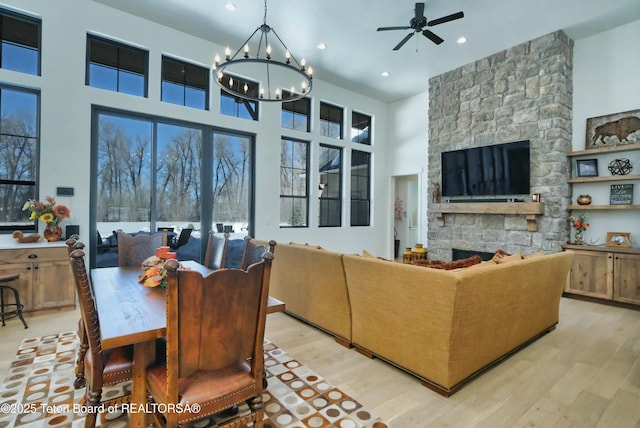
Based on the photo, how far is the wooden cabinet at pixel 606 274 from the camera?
13.6 ft

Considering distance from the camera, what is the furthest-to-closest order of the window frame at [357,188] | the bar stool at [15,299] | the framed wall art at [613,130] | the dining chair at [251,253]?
the window frame at [357,188] → the framed wall art at [613,130] → the bar stool at [15,299] → the dining chair at [251,253]

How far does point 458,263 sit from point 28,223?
16.9 feet

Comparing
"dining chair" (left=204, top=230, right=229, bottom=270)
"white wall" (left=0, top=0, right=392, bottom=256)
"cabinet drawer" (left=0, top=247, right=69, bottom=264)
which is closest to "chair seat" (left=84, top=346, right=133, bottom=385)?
"dining chair" (left=204, top=230, right=229, bottom=270)

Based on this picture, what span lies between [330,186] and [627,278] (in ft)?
17.0

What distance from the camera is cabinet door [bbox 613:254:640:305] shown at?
→ 13.6ft

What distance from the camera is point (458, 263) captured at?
281 centimetres

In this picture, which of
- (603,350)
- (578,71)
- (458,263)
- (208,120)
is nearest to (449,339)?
(458,263)

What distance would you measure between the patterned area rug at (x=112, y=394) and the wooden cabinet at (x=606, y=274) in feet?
14.6

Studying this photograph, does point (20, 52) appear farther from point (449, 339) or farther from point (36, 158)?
point (449, 339)

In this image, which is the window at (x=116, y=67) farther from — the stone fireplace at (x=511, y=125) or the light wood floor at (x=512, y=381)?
the stone fireplace at (x=511, y=125)

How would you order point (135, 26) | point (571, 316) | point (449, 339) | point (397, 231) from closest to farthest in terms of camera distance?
point (449, 339), point (571, 316), point (135, 26), point (397, 231)

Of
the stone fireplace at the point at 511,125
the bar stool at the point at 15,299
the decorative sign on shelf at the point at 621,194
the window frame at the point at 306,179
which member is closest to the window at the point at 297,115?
the window frame at the point at 306,179

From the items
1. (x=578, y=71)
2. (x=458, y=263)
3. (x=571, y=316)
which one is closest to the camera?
(x=458, y=263)

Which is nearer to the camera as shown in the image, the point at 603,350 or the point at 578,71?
the point at 603,350
